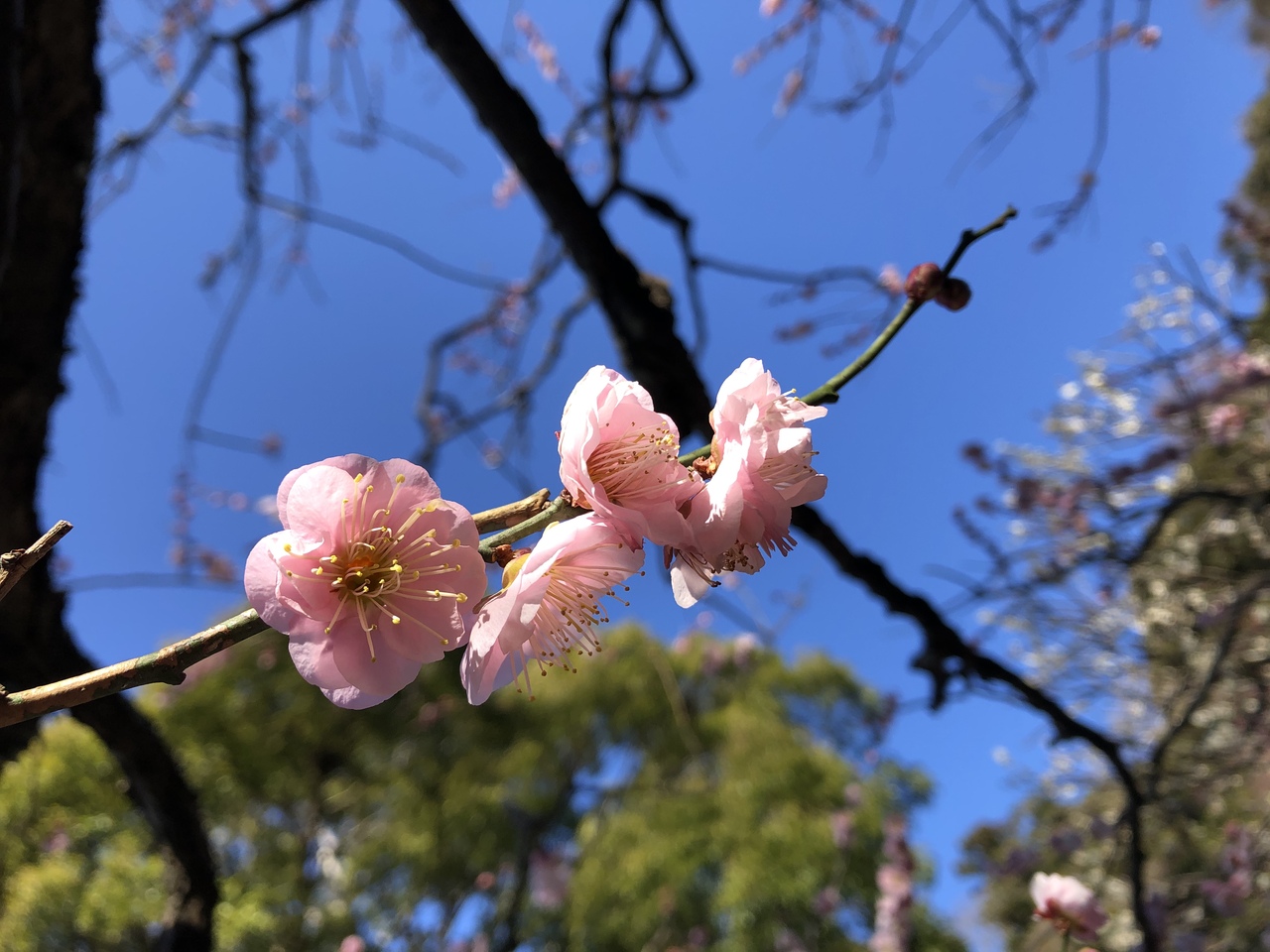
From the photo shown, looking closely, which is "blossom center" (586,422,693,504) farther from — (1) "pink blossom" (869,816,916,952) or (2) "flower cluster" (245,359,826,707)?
(1) "pink blossom" (869,816,916,952)

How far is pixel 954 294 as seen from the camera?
57 centimetres

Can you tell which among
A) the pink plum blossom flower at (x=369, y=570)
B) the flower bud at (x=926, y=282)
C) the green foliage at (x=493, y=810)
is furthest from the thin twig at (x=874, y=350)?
the green foliage at (x=493, y=810)

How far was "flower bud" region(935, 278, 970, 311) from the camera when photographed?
0.57 m

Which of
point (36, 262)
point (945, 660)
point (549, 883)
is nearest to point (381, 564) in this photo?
point (36, 262)

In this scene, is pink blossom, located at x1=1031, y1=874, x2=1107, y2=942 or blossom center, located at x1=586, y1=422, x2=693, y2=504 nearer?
blossom center, located at x1=586, y1=422, x2=693, y2=504

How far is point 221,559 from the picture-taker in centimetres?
533

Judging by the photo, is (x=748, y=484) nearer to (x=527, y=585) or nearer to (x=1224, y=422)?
(x=527, y=585)

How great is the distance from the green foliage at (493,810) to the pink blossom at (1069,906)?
2.25m

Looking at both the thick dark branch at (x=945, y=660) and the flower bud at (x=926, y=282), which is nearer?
the flower bud at (x=926, y=282)

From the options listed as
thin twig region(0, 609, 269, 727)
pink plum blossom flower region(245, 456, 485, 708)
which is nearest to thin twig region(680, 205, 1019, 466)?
pink plum blossom flower region(245, 456, 485, 708)

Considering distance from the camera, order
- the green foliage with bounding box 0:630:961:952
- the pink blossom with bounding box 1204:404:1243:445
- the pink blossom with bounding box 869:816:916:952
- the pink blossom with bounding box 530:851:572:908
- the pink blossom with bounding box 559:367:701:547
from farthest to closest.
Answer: the pink blossom with bounding box 530:851:572:908, the pink blossom with bounding box 1204:404:1243:445, the green foliage with bounding box 0:630:961:952, the pink blossom with bounding box 869:816:916:952, the pink blossom with bounding box 559:367:701:547

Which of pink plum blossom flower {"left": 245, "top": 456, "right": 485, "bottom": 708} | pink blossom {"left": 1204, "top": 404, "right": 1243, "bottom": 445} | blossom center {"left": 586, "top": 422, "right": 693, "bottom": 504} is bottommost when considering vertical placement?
pink plum blossom flower {"left": 245, "top": 456, "right": 485, "bottom": 708}

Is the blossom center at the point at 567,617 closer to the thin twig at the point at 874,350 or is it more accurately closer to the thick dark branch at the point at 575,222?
the thin twig at the point at 874,350

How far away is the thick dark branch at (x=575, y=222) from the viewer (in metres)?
1.14
